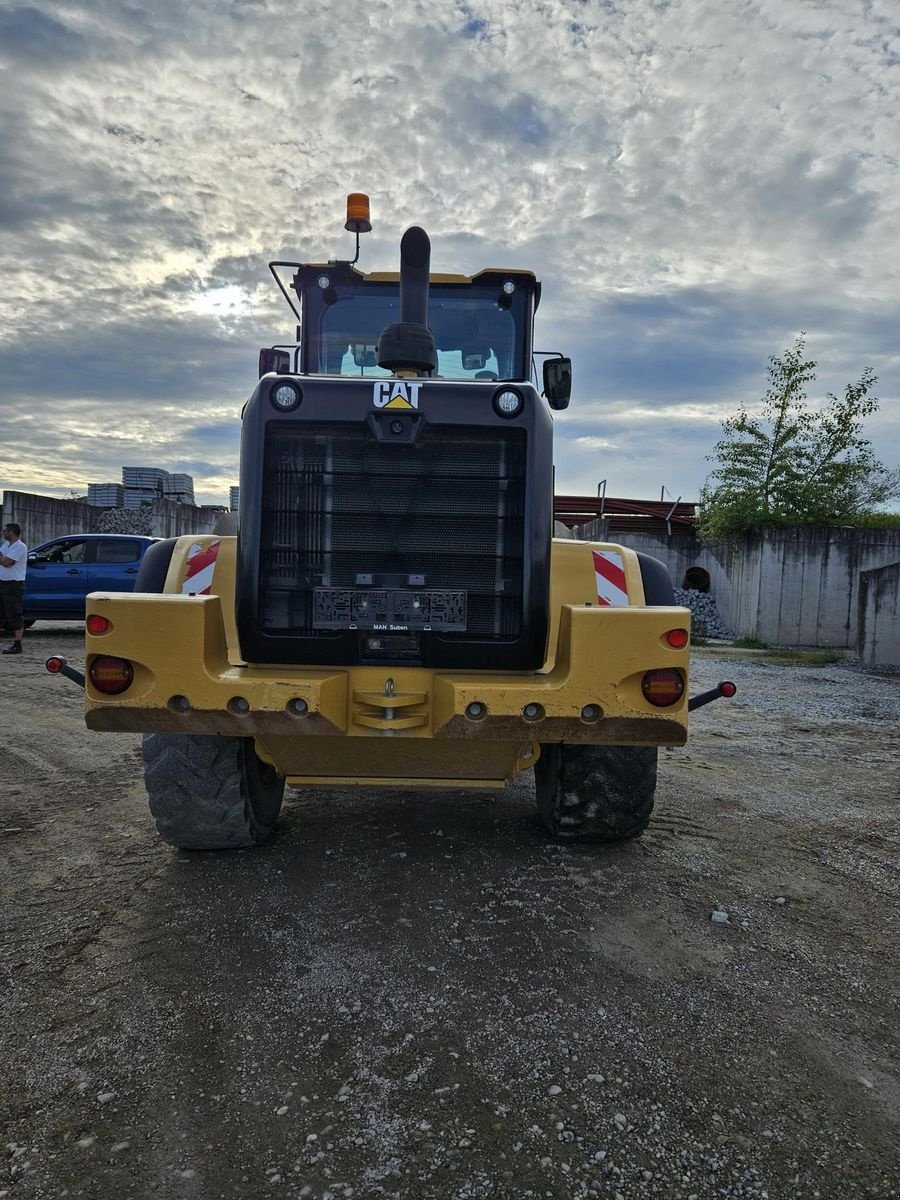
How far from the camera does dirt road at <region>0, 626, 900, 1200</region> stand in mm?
2158

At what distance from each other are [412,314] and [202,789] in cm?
242

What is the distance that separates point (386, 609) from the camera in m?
3.55

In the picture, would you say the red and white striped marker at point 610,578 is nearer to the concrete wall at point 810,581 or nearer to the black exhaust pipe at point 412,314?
the black exhaust pipe at point 412,314

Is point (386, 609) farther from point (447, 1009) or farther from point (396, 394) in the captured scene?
point (447, 1009)

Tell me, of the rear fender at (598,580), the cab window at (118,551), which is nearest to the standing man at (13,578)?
the cab window at (118,551)

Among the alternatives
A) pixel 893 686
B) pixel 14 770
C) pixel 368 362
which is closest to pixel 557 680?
pixel 368 362

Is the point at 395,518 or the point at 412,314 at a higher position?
the point at 412,314

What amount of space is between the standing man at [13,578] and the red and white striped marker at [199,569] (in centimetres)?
900

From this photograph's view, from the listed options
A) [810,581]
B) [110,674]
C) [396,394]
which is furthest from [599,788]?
[810,581]

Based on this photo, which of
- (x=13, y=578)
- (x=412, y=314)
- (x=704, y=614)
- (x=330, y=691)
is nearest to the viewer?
(x=330, y=691)

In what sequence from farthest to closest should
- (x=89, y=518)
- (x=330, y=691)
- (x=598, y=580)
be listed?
(x=89, y=518), (x=598, y=580), (x=330, y=691)

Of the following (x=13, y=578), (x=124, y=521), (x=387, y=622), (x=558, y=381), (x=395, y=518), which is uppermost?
(x=558, y=381)

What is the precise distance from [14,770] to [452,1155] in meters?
4.77

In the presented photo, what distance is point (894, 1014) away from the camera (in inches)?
113
